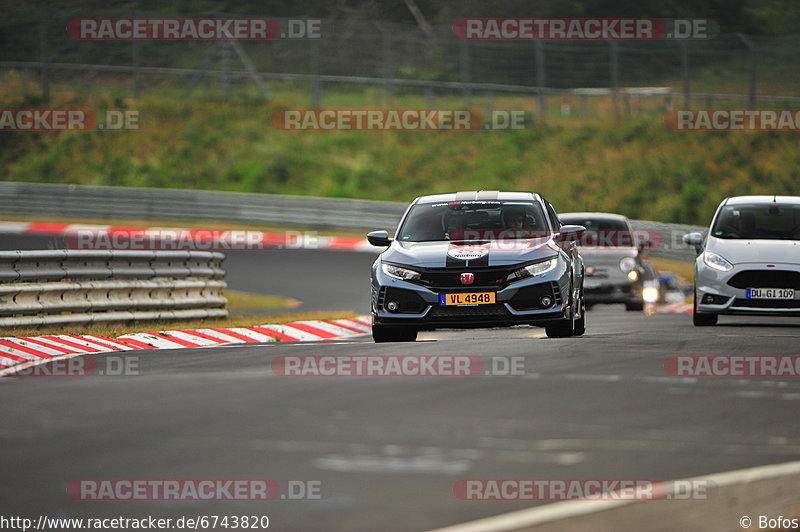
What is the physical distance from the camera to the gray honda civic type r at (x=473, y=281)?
13.4 metres

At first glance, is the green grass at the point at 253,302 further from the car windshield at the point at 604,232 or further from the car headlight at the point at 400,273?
the car headlight at the point at 400,273

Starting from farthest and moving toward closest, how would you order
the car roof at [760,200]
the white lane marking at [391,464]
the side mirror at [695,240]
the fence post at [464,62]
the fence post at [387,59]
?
the fence post at [464,62], the fence post at [387,59], the car roof at [760,200], the side mirror at [695,240], the white lane marking at [391,464]

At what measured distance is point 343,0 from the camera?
5831 cm

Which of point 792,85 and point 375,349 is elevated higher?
point 792,85

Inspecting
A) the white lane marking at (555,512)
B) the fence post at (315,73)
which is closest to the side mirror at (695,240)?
the white lane marking at (555,512)

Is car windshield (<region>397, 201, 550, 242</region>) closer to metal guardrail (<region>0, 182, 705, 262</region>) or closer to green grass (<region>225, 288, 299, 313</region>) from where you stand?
green grass (<region>225, 288, 299, 313</region>)

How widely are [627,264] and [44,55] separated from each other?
27.9 m

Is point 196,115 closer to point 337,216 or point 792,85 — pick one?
point 337,216

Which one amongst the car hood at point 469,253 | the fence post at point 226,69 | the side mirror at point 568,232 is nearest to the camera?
the car hood at point 469,253

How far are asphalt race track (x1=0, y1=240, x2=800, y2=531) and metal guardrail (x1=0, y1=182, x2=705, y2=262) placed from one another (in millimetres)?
24183

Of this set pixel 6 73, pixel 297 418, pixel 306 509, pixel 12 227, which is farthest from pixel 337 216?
pixel 306 509

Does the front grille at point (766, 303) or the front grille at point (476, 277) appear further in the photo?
the front grille at point (766, 303)

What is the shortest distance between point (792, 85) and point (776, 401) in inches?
1279

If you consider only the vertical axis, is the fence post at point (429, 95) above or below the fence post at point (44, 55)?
below
